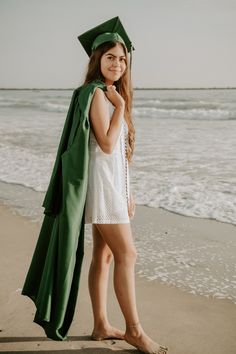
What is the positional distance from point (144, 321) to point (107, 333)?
0.34 metres

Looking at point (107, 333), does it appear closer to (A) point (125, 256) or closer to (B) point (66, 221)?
(A) point (125, 256)

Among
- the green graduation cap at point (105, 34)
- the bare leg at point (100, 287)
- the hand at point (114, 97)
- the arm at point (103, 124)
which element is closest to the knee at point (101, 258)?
the bare leg at point (100, 287)

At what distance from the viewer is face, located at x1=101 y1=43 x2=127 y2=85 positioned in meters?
2.37

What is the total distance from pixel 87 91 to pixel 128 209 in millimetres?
688

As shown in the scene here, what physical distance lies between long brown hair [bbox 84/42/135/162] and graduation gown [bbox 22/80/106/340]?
12 cm

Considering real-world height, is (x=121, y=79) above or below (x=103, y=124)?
above

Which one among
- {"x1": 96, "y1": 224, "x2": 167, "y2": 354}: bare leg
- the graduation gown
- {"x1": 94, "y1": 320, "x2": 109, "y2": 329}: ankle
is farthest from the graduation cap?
{"x1": 94, "y1": 320, "x2": 109, "y2": 329}: ankle

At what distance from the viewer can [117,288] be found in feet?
8.04

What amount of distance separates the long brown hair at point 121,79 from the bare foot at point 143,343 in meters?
0.93

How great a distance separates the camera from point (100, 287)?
8.58ft

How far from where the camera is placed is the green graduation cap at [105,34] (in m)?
2.37

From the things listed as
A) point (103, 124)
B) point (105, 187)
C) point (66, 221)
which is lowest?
point (66, 221)

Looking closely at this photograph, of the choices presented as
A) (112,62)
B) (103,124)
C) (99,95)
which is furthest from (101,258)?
(112,62)

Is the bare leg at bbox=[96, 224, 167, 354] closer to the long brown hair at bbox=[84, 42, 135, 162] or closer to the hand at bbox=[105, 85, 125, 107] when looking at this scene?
the long brown hair at bbox=[84, 42, 135, 162]
